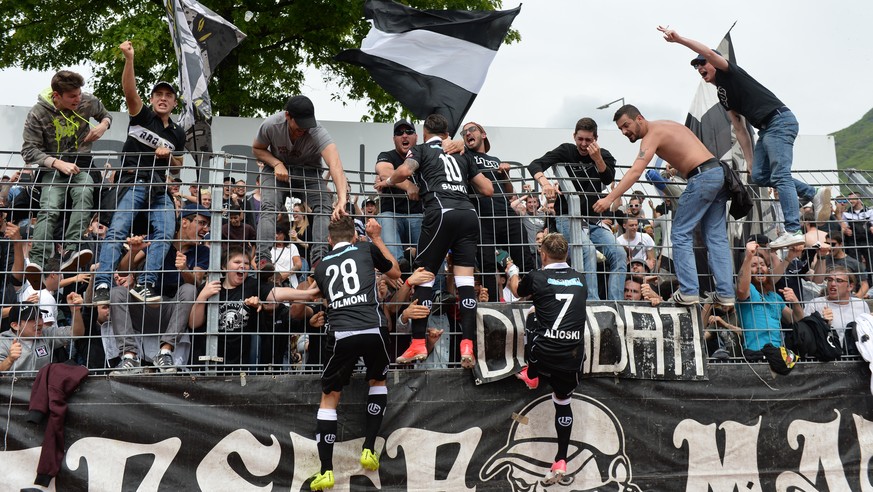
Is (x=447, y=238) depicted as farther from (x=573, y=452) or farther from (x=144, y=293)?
(x=144, y=293)

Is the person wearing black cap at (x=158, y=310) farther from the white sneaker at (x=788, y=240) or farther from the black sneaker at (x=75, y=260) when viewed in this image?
the white sneaker at (x=788, y=240)

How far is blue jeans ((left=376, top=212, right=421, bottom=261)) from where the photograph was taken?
27.0ft

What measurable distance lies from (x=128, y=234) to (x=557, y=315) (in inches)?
167

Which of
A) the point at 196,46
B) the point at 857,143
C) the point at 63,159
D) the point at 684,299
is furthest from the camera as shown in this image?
the point at 857,143

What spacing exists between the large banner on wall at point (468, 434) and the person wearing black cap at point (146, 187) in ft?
3.26

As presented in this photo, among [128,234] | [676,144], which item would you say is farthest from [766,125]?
[128,234]

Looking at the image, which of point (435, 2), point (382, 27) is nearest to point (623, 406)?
point (382, 27)

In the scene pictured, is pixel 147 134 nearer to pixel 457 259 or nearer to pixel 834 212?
pixel 457 259

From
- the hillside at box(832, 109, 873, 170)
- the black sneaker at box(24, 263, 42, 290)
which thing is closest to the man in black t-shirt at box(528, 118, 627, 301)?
the black sneaker at box(24, 263, 42, 290)

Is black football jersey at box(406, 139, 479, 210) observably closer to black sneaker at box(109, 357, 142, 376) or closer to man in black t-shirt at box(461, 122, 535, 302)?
man in black t-shirt at box(461, 122, 535, 302)

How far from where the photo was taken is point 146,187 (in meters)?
8.05

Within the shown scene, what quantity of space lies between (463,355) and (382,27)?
455 cm

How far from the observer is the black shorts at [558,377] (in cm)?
747

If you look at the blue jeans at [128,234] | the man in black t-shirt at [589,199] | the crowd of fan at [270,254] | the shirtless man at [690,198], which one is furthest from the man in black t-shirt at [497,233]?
the blue jeans at [128,234]
